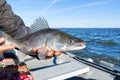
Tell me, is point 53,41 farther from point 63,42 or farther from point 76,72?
point 76,72

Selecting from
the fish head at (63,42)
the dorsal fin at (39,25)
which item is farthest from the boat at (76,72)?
the fish head at (63,42)

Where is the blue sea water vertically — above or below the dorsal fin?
below

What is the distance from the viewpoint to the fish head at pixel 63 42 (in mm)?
2883

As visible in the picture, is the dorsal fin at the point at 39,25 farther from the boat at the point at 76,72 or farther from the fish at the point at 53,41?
the boat at the point at 76,72

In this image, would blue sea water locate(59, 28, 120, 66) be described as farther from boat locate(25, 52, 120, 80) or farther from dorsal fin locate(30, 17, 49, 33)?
dorsal fin locate(30, 17, 49, 33)

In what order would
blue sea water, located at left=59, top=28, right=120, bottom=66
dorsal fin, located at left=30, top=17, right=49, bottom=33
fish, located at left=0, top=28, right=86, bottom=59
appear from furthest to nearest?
blue sea water, located at left=59, top=28, right=120, bottom=66
dorsal fin, located at left=30, top=17, right=49, bottom=33
fish, located at left=0, top=28, right=86, bottom=59

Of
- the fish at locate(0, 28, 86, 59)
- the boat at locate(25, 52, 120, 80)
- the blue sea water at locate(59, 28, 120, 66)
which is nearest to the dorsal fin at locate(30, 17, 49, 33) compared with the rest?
the fish at locate(0, 28, 86, 59)

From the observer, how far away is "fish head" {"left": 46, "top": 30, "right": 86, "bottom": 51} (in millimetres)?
2883

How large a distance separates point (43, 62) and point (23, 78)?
2.93 m

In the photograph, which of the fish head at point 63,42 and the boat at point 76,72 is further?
the boat at point 76,72

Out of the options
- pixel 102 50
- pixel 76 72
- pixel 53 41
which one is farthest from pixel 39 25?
Result: pixel 102 50

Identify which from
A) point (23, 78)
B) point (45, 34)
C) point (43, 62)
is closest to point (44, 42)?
point (45, 34)

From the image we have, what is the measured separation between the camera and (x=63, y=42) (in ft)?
9.50

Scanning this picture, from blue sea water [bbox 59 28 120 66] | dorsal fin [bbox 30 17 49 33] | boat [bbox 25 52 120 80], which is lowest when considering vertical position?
blue sea water [bbox 59 28 120 66]
